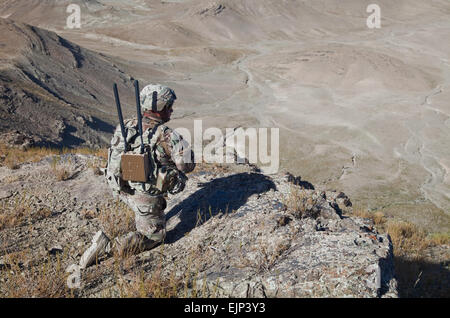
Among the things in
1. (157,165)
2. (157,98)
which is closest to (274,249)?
(157,165)

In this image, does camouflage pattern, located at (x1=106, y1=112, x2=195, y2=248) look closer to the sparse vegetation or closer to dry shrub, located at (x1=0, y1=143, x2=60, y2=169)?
the sparse vegetation

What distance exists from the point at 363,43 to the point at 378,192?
3565cm

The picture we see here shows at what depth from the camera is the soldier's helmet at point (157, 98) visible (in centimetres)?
367

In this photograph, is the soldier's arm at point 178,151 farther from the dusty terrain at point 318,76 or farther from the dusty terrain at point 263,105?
the dusty terrain at point 318,76

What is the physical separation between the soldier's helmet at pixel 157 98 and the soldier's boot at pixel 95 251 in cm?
140

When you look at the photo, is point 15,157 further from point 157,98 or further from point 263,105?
point 263,105

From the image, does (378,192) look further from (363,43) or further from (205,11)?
(205,11)

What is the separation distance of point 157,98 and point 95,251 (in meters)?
1.65

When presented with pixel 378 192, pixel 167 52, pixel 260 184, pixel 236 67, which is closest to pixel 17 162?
pixel 260 184

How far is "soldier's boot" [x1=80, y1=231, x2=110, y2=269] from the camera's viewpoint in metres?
3.31

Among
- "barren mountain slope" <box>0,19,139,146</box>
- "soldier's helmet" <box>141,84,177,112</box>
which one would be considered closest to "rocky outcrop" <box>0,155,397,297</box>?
"soldier's helmet" <box>141,84,177,112</box>

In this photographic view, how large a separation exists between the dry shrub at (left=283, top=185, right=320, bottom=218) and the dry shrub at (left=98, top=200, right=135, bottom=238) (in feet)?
6.22

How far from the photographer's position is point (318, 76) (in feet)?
95.7

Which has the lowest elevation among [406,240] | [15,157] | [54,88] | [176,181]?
[406,240]
